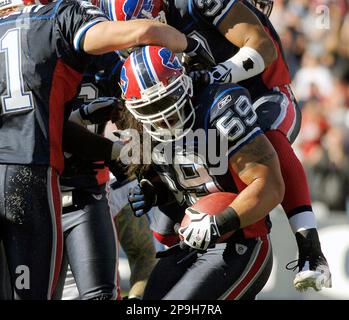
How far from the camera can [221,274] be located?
12.5ft

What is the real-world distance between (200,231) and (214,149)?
0.35 m

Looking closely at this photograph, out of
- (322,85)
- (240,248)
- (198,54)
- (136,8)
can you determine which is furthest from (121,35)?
(322,85)

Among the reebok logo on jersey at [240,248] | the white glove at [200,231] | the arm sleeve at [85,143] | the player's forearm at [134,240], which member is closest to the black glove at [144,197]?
the arm sleeve at [85,143]

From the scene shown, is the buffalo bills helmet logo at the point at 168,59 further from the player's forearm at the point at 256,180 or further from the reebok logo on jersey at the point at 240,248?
the reebok logo on jersey at the point at 240,248

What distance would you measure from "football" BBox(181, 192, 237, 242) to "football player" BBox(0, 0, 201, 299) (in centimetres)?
62

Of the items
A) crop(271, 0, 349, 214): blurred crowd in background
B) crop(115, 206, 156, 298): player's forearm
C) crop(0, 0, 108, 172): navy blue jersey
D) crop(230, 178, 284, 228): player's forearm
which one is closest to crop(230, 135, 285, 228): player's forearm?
crop(230, 178, 284, 228): player's forearm

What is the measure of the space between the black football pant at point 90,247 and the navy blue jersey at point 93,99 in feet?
0.24

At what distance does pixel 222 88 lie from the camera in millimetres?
3861

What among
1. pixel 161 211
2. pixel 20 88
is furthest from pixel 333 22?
pixel 20 88

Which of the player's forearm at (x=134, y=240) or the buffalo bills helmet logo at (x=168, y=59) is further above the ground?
the buffalo bills helmet logo at (x=168, y=59)

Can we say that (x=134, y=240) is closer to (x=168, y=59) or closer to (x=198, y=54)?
(x=198, y=54)

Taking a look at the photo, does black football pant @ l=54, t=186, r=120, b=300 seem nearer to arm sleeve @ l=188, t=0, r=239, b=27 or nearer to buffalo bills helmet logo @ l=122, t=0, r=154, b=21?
buffalo bills helmet logo @ l=122, t=0, r=154, b=21

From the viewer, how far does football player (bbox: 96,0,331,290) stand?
165 inches

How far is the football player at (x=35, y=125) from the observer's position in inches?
153
